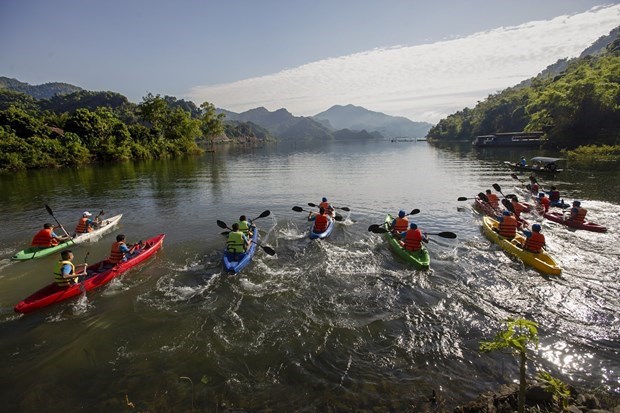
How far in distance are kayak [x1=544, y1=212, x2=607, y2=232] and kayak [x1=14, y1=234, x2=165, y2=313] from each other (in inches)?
917

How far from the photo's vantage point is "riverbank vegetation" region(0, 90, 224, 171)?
4882cm

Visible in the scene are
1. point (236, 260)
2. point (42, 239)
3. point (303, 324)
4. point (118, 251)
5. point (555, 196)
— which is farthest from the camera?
point (555, 196)

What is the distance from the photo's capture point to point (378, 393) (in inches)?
303

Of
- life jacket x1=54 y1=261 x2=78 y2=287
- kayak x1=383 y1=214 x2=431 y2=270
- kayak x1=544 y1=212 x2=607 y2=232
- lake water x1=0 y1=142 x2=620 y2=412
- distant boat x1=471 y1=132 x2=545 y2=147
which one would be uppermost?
distant boat x1=471 y1=132 x2=545 y2=147

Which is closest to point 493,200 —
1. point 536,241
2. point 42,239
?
point 536,241

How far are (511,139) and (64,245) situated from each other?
106 m

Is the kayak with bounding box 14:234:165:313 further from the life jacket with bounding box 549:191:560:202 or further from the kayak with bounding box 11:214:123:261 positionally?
the life jacket with bounding box 549:191:560:202

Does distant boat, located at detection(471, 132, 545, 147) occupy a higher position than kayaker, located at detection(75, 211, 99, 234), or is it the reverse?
distant boat, located at detection(471, 132, 545, 147)

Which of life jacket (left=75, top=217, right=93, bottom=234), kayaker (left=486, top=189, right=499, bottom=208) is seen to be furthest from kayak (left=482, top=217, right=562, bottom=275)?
life jacket (left=75, top=217, right=93, bottom=234)

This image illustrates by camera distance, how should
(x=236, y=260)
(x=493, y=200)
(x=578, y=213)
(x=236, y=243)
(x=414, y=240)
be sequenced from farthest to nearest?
1. (x=493, y=200)
2. (x=578, y=213)
3. (x=414, y=240)
4. (x=236, y=243)
5. (x=236, y=260)

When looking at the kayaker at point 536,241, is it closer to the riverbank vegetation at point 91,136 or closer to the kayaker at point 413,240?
the kayaker at point 413,240

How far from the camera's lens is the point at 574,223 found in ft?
61.4

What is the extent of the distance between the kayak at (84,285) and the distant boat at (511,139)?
3555 inches

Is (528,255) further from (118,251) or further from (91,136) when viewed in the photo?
(91,136)
